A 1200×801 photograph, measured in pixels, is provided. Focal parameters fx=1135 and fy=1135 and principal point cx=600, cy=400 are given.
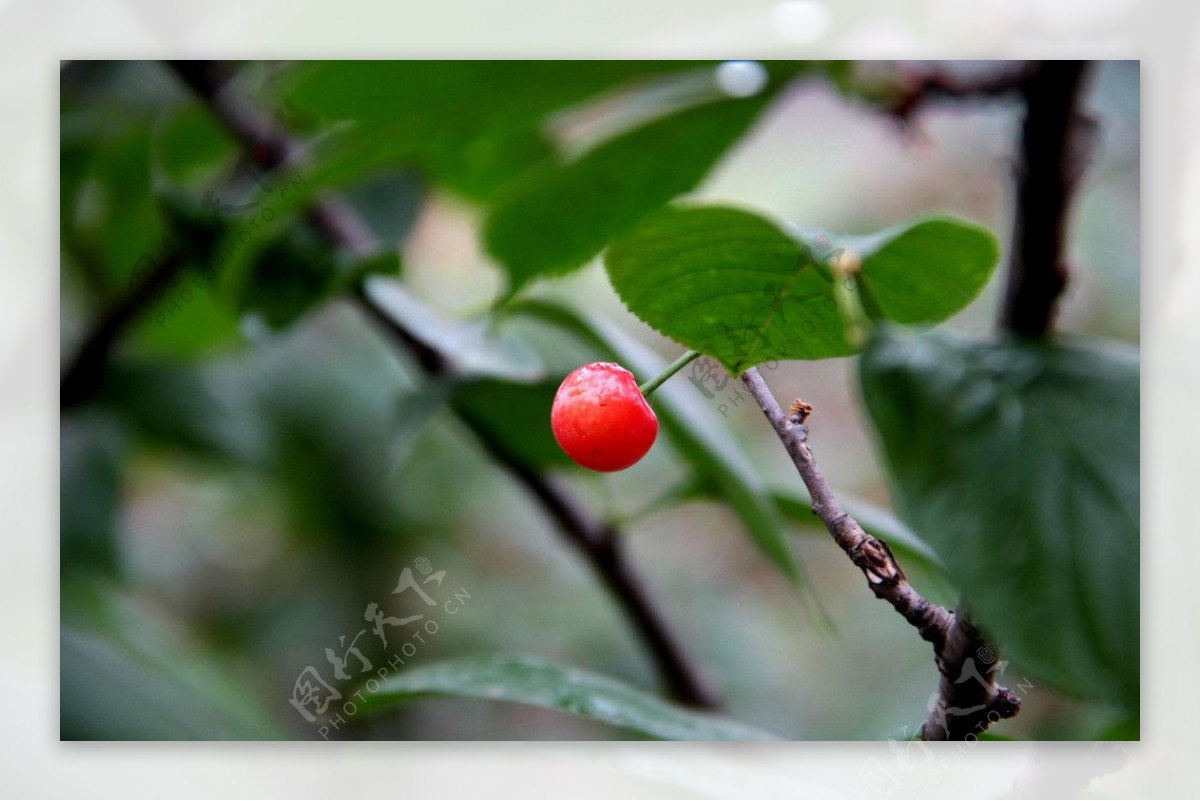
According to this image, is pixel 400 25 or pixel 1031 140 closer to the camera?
pixel 1031 140

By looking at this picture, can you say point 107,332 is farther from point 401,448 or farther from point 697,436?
point 697,436

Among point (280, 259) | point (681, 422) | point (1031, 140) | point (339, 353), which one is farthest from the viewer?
point (339, 353)

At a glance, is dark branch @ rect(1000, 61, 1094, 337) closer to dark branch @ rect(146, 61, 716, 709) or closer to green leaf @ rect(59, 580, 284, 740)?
dark branch @ rect(146, 61, 716, 709)

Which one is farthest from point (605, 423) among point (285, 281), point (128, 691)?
point (128, 691)

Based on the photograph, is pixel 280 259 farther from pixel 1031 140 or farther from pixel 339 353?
pixel 1031 140

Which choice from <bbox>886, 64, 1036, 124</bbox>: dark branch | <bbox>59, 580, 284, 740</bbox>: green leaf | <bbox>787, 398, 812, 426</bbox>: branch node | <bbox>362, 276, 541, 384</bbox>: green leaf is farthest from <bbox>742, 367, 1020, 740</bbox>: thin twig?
<bbox>59, 580, 284, 740</bbox>: green leaf

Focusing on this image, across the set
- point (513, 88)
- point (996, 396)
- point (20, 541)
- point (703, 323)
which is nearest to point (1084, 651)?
point (996, 396)
